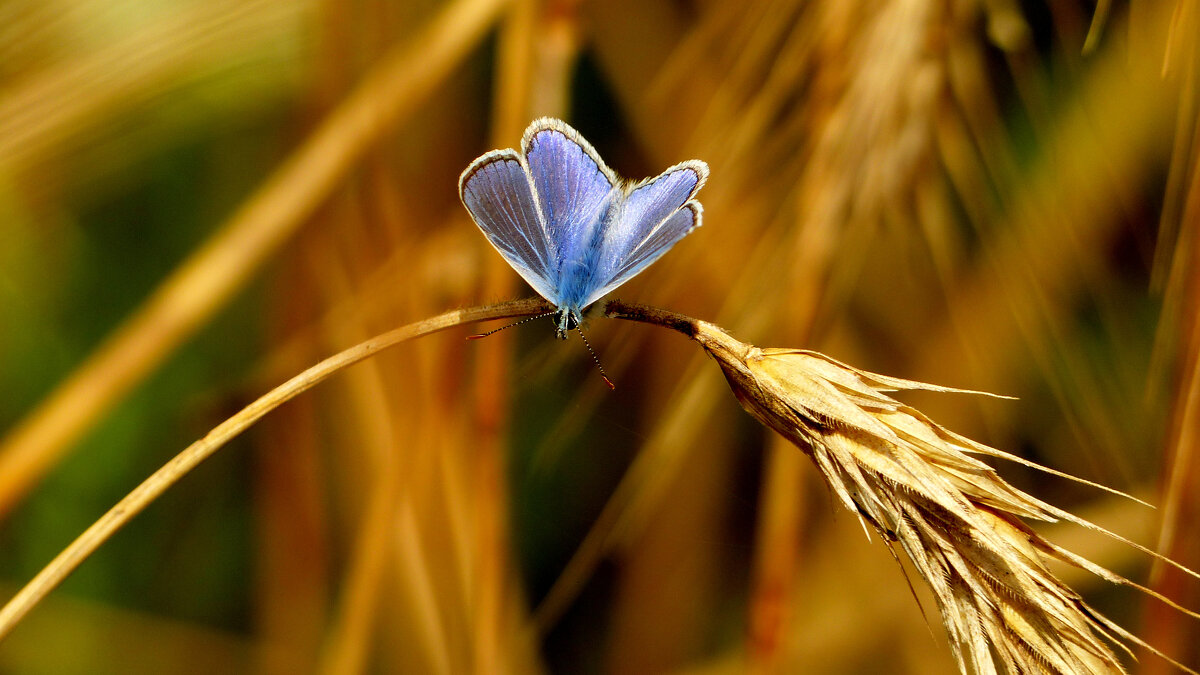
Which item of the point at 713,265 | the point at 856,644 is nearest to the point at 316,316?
the point at 713,265

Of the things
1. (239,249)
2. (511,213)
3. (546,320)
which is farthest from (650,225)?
(546,320)

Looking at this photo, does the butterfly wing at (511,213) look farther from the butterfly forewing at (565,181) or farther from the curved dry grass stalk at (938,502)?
the curved dry grass stalk at (938,502)

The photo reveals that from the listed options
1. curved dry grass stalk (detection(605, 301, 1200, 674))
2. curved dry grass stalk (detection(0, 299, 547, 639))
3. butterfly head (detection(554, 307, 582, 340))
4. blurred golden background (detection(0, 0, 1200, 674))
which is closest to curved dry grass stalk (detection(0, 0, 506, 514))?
blurred golden background (detection(0, 0, 1200, 674))

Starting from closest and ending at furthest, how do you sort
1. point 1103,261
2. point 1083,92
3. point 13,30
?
point 13,30 < point 1083,92 < point 1103,261

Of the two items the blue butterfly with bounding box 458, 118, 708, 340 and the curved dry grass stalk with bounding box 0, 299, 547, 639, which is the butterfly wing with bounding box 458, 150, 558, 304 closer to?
the blue butterfly with bounding box 458, 118, 708, 340

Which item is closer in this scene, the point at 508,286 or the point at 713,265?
the point at 508,286

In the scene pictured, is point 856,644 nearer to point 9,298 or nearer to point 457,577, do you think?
point 457,577

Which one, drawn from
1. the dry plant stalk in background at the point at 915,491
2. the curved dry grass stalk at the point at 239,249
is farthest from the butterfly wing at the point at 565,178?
the curved dry grass stalk at the point at 239,249
